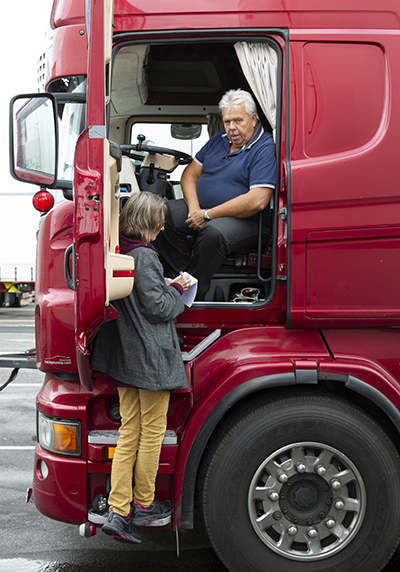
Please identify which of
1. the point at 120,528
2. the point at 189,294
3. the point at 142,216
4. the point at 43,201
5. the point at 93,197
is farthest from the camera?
the point at 43,201

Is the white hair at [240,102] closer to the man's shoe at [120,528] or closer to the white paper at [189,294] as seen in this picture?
the white paper at [189,294]

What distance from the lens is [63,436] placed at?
2529 mm

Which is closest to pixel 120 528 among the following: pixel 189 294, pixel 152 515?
→ pixel 152 515

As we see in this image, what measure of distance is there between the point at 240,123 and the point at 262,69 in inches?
13.9

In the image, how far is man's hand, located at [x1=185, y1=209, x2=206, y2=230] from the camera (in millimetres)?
2932

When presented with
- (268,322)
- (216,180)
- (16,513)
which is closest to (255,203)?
(216,180)

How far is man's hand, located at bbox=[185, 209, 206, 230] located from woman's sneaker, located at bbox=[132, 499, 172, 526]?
1468 millimetres

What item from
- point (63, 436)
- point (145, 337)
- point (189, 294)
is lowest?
point (63, 436)

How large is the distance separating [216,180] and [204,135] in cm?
107

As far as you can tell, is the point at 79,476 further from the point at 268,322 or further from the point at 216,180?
the point at 216,180

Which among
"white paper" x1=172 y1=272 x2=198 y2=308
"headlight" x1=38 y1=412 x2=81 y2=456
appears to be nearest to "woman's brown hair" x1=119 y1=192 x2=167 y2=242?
"white paper" x1=172 y1=272 x2=198 y2=308

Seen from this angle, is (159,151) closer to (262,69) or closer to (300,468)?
(262,69)

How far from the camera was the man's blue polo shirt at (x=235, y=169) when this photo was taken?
272 centimetres

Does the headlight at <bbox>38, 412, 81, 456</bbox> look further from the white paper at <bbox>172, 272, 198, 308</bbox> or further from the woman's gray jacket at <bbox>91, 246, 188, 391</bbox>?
the white paper at <bbox>172, 272, 198, 308</bbox>
